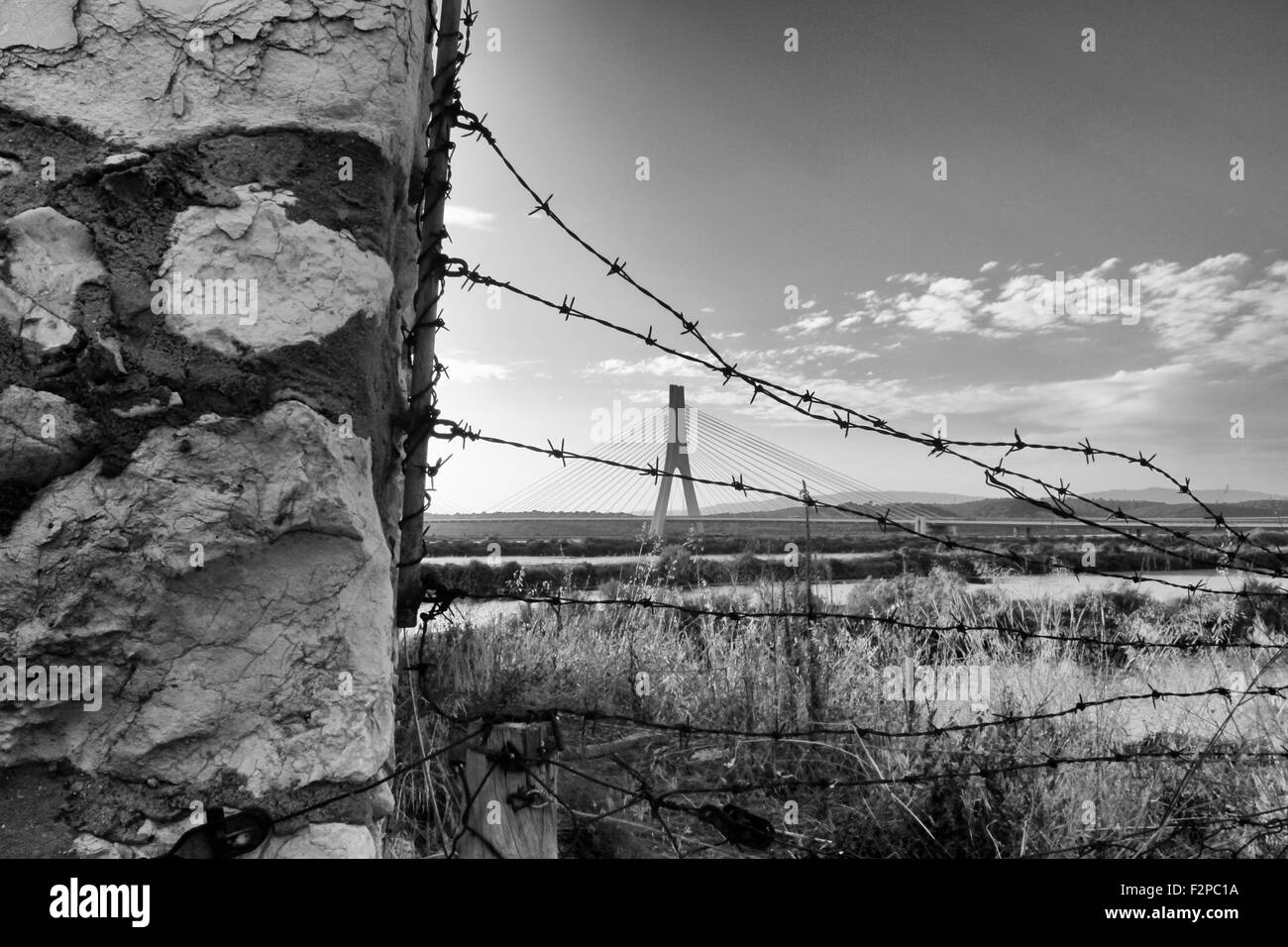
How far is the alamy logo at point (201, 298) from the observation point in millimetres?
1276

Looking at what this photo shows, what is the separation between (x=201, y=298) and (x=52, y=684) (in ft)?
2.03

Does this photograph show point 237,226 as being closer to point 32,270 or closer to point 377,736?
point 32,270

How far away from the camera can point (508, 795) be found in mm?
1409

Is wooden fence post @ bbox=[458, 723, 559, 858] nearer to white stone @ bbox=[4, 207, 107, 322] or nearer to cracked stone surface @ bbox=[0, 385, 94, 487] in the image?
cracked stone surface @ bbox=[0, 385, 94, 487]

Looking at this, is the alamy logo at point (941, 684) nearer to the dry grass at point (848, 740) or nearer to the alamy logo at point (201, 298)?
the dry grass at point (848, 740)

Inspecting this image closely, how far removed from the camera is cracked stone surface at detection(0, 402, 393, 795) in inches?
47.6

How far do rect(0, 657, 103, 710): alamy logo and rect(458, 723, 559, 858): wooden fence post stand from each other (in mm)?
590

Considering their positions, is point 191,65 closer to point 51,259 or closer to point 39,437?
point 51,259

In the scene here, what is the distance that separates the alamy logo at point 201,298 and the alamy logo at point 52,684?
0.56 meters

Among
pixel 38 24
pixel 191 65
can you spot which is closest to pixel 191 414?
pixel 191 65

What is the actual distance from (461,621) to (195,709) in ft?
12.1

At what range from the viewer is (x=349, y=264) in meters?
1.34
